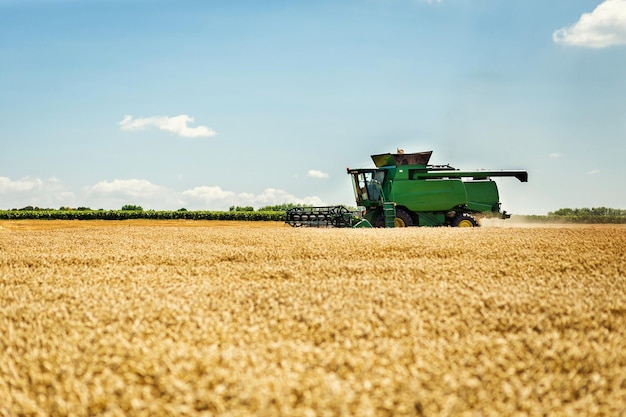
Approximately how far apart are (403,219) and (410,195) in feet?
2.21

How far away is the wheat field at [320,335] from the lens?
244 centimetres

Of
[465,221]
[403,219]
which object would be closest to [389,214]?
[403,219]

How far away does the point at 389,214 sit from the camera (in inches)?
546

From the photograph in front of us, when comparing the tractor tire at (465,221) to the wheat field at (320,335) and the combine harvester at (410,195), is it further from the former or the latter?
the wheat field at (320,335)

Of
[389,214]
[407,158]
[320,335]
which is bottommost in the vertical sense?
[320,335]

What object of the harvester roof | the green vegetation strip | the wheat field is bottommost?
the wheat field

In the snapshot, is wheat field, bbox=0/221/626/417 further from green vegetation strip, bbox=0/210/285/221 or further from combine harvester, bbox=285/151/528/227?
green vegetation strip, bbox=0/210/285/221

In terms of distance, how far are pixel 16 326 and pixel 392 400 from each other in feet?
8.95

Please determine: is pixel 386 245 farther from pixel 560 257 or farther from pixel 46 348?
pixel 46 348

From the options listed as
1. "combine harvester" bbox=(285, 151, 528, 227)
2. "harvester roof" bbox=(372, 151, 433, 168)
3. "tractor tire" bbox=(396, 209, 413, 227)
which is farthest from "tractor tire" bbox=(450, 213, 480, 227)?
"harvester roof" bbox=(372, 151, 433, 168)

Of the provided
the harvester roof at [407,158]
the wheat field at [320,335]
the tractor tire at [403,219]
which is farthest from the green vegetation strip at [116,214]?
the wheat field at [320,335]

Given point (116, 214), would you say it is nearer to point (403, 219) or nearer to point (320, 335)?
point (403, 219)

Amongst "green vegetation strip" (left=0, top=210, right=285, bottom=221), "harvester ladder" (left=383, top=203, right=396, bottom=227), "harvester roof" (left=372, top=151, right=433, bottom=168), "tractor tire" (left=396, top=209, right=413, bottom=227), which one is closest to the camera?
"harvester ladder" (left=383, top=203, right=396, bottom=227)

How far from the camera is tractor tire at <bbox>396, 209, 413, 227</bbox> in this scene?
14.2 meters
